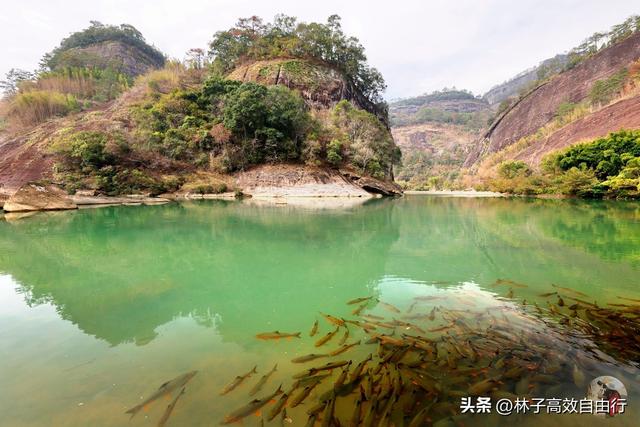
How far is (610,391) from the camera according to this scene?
2.45 meters

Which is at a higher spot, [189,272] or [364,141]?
[364,141]

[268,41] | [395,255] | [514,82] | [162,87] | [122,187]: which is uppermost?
[514,82]

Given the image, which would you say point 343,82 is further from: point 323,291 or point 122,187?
point 323,291

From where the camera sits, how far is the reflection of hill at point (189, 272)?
13.9 ft

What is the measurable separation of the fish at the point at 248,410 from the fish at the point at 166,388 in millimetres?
656

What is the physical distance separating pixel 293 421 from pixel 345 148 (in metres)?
33.1

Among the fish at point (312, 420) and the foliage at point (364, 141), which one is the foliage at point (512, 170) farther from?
the fish at point (312, 420)

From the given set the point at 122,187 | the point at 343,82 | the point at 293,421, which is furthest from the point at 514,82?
the point at 293,421

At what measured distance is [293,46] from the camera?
47469 mm

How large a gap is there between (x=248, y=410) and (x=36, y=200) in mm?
23074

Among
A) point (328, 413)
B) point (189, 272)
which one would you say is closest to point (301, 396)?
point (328, 413)

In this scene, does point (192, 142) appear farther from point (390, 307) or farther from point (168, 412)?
point (168, 412)

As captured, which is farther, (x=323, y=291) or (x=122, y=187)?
(x=122, y=187)

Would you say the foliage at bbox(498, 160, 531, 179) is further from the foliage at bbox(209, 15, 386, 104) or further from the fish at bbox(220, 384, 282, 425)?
the fish at bbox(220, 384, 282, 425)
